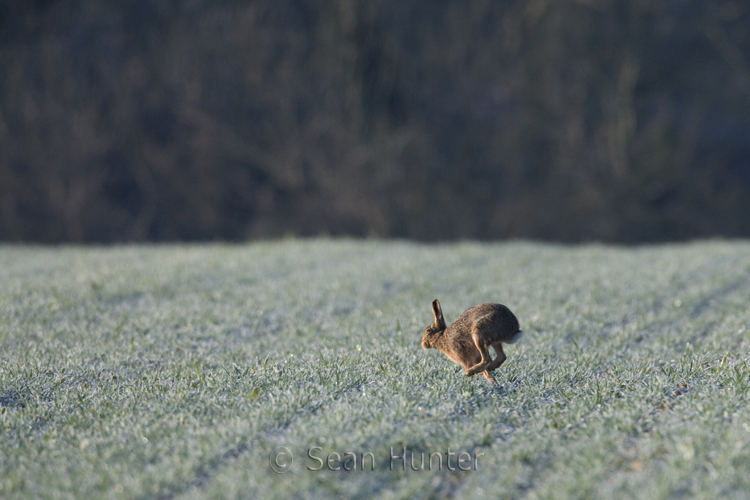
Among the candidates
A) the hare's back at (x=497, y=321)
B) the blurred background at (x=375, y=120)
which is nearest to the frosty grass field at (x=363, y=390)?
the hare's back at (x=497, y=321)

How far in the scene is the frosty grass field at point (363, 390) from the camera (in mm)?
3752

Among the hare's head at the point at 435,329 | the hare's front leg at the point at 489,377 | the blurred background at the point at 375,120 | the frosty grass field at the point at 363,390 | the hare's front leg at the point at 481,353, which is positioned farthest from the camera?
the blurred background at the point at 375,120

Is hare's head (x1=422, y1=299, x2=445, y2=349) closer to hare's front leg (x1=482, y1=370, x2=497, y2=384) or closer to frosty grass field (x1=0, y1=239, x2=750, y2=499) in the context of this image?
frosty grass field (x1=0, y1=239, x2=750, y2=499)

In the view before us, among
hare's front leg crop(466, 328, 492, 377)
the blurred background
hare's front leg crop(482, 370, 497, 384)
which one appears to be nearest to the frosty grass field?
hare's front leg crop(482, 370, 497, 384)

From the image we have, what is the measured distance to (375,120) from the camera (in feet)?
74.2

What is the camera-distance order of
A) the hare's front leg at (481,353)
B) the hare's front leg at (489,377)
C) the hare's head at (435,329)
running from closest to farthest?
1. the hare's front leg at (481,353)
2. the hare's front leg at (489,377)
3. the hare's head at (435,329)

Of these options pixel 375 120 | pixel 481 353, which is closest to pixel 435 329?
pixel 481 353

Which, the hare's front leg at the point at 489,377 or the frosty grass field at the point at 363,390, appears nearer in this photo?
the frosty grass field at the point at 363,390

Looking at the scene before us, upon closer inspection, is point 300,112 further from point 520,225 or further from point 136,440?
point 136,440

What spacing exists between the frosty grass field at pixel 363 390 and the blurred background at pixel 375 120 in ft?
47.2

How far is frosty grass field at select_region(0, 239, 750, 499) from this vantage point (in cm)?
375

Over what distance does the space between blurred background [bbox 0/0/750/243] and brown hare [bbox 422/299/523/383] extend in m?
18.0

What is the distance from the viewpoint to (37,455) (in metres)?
4.15

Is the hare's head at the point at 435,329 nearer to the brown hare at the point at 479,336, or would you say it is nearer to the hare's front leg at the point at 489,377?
the brown hare at the point at 479,336
